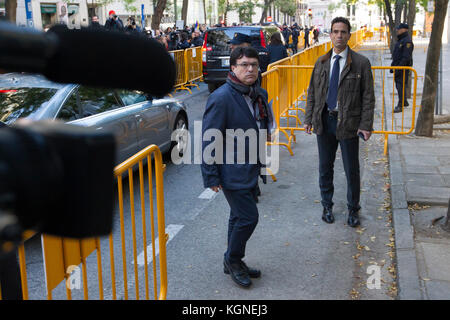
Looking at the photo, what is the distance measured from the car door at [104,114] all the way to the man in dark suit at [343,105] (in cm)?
207

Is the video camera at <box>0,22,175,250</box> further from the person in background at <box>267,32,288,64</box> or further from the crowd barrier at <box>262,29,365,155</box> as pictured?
the person in background at <box>267,32,288,64</box>

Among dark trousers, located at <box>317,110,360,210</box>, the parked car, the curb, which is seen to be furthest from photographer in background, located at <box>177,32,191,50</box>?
dark trousers, located at <box>317,110,360,210</box>

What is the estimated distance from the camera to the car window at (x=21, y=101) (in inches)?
214

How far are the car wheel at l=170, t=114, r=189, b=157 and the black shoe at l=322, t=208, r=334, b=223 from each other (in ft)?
10.4

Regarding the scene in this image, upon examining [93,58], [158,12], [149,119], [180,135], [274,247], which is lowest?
[274,247]

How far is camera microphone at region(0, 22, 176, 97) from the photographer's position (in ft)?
2.68

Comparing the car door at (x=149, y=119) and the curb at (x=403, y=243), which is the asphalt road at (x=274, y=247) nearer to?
the curb at (x=403, y=243)

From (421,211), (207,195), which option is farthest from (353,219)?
(207,195)

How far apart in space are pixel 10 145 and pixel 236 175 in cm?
336

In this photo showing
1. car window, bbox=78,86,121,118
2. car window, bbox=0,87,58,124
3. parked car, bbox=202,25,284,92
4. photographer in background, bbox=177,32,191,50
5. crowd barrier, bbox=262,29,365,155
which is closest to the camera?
car window, bbox=0,87,58,124

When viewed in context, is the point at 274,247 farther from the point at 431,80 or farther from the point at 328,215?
the point at 431,80

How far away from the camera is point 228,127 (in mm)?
4098

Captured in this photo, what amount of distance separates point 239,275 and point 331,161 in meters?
1.83
